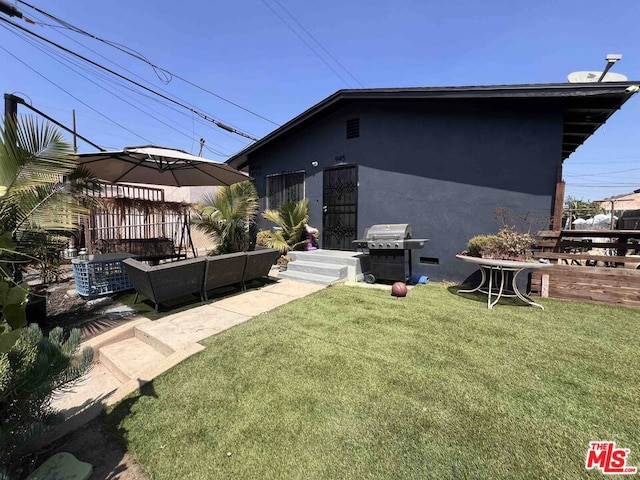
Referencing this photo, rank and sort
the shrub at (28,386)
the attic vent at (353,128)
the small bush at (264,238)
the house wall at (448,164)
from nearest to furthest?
the shrub at (28,386), the house wall at (448,164), the attic vent at (353,128), the small bush at (264,238)

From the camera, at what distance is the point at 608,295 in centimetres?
418


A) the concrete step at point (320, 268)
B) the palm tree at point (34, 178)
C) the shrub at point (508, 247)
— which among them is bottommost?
the concrete step at point (320, 268)

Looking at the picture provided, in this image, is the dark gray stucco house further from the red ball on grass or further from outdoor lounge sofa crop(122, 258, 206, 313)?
outdoor lounge sofa crop(122, 258, 206, 313)

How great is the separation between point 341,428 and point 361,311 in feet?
7.19

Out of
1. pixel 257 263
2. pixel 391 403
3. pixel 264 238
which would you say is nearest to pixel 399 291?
pixel 257 263

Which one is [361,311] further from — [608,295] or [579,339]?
[608,295]

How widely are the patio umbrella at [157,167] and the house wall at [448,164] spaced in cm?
293

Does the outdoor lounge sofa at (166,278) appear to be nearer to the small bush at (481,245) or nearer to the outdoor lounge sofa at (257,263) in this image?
the outdoor lounge sofa at (257,263)

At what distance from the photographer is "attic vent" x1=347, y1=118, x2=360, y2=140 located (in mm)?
6879

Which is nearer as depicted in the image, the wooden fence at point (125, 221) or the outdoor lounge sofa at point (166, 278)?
the outdoor lounge sofa at point (166, 278)

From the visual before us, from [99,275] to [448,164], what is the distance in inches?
269

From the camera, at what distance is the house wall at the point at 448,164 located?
491 cm

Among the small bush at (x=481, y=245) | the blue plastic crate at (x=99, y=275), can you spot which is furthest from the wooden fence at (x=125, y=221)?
the small bush at (x=481, y=245)

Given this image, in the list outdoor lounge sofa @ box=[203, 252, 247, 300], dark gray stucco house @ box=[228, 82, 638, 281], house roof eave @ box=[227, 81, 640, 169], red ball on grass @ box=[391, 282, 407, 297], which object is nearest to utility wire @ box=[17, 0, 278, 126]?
dark gray stucco house @ box=[228, 82, 638, 281]
